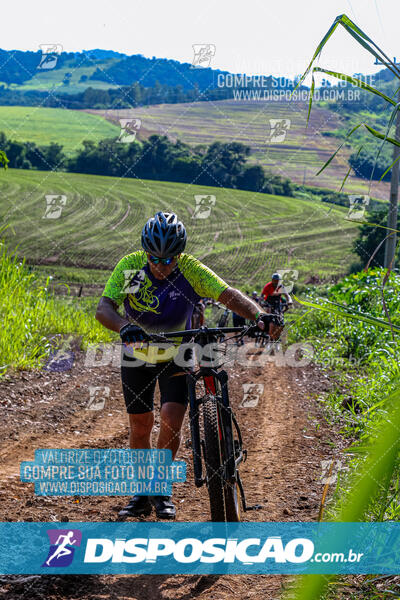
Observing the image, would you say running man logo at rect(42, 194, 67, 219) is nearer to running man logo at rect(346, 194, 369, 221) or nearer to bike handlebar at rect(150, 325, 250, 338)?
running man logo at rect(346, 194, 369, 221)

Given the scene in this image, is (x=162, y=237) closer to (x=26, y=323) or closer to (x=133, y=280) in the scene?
(x=133, y=280)

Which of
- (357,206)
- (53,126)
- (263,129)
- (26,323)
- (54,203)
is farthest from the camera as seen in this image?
(263,129)

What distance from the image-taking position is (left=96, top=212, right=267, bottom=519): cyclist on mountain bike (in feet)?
14.0

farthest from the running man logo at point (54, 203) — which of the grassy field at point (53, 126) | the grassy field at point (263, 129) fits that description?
the grassy field at point (53, 126)

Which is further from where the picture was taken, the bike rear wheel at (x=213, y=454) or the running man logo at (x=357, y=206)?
the bike rear wheel at (x=213, y=454)

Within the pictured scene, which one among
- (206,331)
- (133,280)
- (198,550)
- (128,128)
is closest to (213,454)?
(198,550)

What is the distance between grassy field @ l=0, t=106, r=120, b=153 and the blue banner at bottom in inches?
2168

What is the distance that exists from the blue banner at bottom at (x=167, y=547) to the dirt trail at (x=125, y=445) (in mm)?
130

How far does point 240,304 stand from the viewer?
4223 millimetres

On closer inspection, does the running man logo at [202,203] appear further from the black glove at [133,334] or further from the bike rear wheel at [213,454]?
the black glove at [133,334]

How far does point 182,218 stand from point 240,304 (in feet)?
136

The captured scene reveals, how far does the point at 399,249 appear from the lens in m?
2.46

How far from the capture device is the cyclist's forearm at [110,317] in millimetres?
4031

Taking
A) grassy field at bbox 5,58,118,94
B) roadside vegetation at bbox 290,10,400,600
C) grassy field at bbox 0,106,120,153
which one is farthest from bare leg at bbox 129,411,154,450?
grassy field at bbox 5,58,118,94
